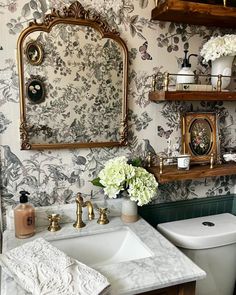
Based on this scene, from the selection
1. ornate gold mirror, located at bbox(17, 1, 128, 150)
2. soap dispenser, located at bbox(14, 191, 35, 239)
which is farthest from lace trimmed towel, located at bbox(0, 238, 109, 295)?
ornate gold mirror, located at bbox(17, 1, 128, 150)

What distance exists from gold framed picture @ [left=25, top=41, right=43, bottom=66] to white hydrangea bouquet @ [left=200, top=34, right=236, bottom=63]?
0.79 metres

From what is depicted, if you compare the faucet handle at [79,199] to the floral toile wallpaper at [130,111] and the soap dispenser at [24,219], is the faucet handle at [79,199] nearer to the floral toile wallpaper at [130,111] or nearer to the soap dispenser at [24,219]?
the floral toile wallpaper at [130,111]

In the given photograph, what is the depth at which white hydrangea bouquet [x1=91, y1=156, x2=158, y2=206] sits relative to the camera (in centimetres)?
128

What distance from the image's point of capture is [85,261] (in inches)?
49.6

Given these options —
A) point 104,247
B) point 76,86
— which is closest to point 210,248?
point 104,247

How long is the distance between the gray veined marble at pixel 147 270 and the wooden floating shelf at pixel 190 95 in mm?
622

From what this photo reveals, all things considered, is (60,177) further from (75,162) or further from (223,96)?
(223,96)

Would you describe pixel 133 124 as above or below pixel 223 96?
below

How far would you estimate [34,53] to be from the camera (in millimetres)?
1206

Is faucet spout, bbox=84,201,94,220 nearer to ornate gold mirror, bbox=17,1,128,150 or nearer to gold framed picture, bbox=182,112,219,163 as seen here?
ornate gold mirror, bbox=17,1,128,150

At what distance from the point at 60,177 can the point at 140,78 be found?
0.62 m

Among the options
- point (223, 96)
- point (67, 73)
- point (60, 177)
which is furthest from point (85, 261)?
point (223, 96)


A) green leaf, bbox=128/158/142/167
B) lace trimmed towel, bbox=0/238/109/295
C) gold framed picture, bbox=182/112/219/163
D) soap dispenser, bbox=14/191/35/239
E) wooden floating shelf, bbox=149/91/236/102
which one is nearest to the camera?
lace trimmed towel, bbox=0/238/109/295

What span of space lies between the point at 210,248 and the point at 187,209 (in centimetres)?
28
